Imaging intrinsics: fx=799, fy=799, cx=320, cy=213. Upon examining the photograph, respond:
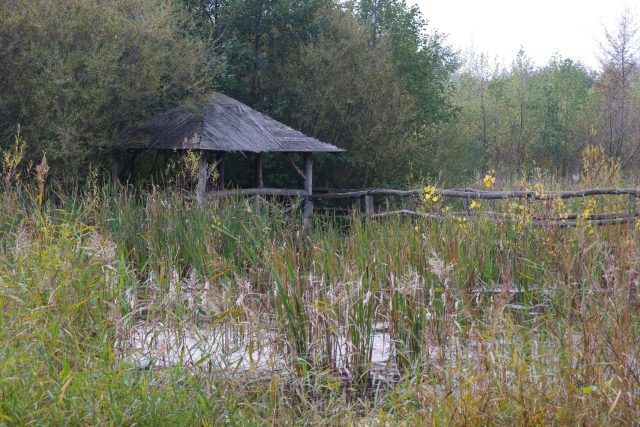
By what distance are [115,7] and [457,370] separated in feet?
39.0

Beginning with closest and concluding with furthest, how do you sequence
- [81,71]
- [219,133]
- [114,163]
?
[81,71] → [219,133] → [114,163]

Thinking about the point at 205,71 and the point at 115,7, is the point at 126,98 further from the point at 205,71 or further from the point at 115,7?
the point at 205,71

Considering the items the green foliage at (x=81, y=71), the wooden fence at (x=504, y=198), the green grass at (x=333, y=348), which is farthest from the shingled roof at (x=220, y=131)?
the green grass at (x=333, y=348)

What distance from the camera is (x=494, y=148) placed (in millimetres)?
30484

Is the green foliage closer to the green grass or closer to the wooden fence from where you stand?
the wooden fence

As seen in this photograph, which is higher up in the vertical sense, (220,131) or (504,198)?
(220,131)

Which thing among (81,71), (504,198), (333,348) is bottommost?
(333,348)

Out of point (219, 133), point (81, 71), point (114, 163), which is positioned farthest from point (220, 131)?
point (81, 71)

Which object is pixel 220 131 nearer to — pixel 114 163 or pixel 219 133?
pixel 219 133

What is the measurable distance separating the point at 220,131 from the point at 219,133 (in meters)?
0.13

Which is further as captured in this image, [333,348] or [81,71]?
[81,71]

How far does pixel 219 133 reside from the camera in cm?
1355

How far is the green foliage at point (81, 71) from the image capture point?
12.1 metres

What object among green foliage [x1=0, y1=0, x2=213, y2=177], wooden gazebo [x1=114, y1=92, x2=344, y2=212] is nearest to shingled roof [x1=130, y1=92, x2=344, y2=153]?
wooden gazebo [x1=114, y1=92, x2=344, y2=212]
